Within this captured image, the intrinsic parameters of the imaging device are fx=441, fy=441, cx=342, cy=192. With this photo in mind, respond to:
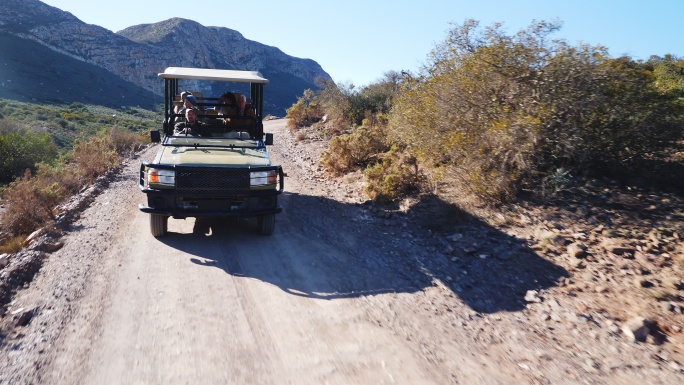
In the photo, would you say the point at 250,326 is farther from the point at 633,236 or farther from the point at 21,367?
the point at 633,236

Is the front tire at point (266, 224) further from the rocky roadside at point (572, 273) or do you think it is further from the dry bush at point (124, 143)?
the dry bush at point (124, 143)

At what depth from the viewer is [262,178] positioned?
606cm

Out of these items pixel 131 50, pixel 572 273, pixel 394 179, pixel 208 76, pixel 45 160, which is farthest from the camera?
pixel 131 50

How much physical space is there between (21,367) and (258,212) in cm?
320

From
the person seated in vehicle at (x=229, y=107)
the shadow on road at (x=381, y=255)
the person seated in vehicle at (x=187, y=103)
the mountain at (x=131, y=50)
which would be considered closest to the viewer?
the shadow on road at (x=381, y=255)

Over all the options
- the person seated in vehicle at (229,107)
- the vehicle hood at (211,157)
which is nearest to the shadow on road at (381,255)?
the vehicle hood at (211,157)

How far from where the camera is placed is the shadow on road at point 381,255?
15.9 ft

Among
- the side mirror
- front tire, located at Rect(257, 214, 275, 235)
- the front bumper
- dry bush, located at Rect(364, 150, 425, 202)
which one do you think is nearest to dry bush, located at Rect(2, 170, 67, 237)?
the side mirror

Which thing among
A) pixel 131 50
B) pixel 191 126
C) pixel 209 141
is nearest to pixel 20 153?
pixel 191 126

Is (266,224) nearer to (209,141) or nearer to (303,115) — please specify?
(209,141)

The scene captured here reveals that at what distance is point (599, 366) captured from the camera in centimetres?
339

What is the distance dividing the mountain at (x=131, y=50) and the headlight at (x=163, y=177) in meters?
31.3

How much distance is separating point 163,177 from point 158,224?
2.59 ft

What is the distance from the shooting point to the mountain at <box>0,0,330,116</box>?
163 ft
